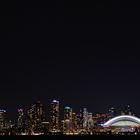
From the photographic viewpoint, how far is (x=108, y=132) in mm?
197000

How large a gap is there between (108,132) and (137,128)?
577 inches

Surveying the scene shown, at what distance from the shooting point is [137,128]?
194 metres
